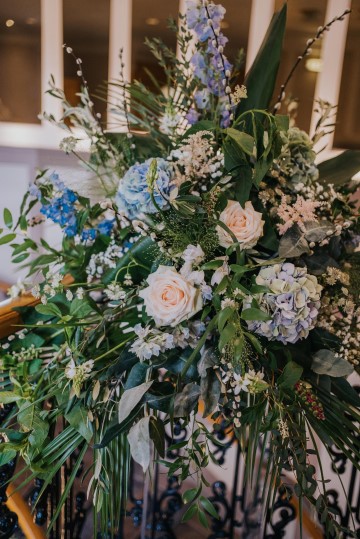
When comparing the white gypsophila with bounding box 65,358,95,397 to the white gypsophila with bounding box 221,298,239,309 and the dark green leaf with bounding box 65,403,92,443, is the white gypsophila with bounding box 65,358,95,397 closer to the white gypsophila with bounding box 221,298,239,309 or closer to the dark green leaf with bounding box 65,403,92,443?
the dark green leaf with bounding box 65,403,92,443

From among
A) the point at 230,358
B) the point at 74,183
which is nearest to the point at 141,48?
the point at 74,183

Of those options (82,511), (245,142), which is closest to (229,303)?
(245,142)

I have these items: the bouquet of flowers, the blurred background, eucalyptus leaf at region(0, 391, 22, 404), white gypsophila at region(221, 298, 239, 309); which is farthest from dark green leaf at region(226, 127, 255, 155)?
the blurred background

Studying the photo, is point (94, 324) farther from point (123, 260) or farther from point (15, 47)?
point (15, 47)

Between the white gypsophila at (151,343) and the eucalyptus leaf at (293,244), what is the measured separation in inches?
8.4

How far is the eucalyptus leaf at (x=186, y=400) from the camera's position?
0.72 m

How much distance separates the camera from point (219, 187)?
32.4 inches

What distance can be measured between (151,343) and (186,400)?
0.33 feet

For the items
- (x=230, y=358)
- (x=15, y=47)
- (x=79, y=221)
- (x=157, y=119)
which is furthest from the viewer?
(x=15, y=47)

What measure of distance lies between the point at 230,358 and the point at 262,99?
513mm

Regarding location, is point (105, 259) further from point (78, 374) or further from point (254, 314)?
point (254, 314)

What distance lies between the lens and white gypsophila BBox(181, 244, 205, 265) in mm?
739

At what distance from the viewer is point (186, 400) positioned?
73cm

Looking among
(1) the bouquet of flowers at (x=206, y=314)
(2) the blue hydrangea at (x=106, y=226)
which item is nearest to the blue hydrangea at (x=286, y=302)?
(1) the bouquet of flowers at (x=206, y=314)
